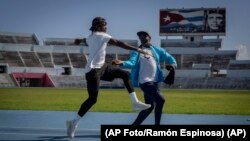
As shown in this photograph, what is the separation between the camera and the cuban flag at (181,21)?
274 feet

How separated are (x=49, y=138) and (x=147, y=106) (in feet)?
6.35

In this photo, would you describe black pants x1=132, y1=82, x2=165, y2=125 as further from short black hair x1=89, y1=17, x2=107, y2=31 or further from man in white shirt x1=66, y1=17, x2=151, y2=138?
short black hair x1=89, y1=17, x2=107, y2=31

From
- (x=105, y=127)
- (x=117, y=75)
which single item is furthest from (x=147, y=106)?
(x=105, y=127)

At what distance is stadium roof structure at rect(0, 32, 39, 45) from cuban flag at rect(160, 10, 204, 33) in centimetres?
3024

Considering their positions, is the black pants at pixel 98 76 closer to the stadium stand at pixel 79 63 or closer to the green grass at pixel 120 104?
the green grass at pixel 120 104

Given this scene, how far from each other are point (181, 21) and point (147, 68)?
7776 centimetres

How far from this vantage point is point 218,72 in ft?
288

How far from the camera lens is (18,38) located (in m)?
90.2

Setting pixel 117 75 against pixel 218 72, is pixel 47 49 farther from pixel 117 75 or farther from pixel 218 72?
pixel 117 75

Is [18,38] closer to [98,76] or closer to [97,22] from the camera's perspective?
[97,22]

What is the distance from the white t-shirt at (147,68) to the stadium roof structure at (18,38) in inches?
3260

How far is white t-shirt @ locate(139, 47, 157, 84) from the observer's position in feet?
25.7

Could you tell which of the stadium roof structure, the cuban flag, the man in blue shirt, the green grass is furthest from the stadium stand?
the man in blue shirt

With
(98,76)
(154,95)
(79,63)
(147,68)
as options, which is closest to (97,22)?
(98,76)
